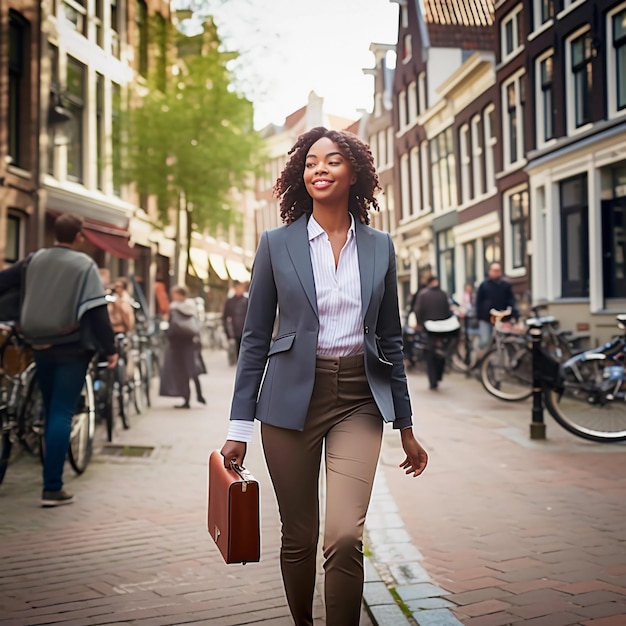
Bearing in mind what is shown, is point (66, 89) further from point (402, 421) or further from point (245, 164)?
point (402, 421)

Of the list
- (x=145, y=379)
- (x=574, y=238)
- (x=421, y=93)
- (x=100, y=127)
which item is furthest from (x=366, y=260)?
(x=421, y=93)

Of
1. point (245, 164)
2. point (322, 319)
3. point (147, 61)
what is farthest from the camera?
point (147, 61)

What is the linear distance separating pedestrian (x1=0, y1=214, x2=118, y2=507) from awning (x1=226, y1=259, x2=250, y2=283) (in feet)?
112

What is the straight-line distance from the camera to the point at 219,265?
3875 centimetres

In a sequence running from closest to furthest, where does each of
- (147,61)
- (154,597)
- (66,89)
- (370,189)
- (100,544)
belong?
1. (370,189)
2. (154,597)
3. (100,544)
4. (66,89)
5. (147,61)

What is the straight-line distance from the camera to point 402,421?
300 centimetres

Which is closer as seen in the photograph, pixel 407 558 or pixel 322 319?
pixel 322 319

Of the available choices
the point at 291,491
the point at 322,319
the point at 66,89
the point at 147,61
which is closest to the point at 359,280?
the point at 322,319

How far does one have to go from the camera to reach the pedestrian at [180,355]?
→ 441 inches

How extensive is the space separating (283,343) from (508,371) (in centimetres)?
882

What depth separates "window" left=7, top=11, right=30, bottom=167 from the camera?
664 inches

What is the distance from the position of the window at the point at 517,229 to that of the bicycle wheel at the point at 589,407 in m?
11.1

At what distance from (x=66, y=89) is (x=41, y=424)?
47.6 ft

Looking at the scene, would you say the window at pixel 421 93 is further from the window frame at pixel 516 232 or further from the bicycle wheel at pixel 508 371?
the bicycle wheel at pixel 508 371
